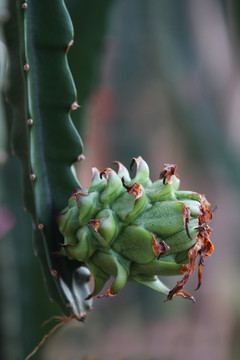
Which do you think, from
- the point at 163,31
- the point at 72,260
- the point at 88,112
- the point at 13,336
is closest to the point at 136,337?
the point at 163,31

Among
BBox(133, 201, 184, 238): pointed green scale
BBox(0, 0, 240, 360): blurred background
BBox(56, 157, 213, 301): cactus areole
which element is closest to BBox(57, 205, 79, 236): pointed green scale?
BBox(56, 157, 213, 301): cactus areole

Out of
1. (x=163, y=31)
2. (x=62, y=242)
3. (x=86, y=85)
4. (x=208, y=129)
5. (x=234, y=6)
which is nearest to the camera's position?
(x=62, y=242)

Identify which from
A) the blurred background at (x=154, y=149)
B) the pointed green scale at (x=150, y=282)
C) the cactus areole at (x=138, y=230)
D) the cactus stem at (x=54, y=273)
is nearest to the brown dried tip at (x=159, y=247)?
the cactus areole at (x=138, y=230)

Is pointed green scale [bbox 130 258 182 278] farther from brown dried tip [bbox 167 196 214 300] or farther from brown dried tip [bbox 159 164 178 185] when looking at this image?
brown dried tip [bbox 159 164 178 185]

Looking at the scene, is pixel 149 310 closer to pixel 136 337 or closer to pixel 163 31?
pixel 136 337

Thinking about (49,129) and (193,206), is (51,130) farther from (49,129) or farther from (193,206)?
(193,206)

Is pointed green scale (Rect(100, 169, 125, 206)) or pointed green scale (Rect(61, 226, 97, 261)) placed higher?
pointed green scale (Rect(100, 169, 125, 206))
